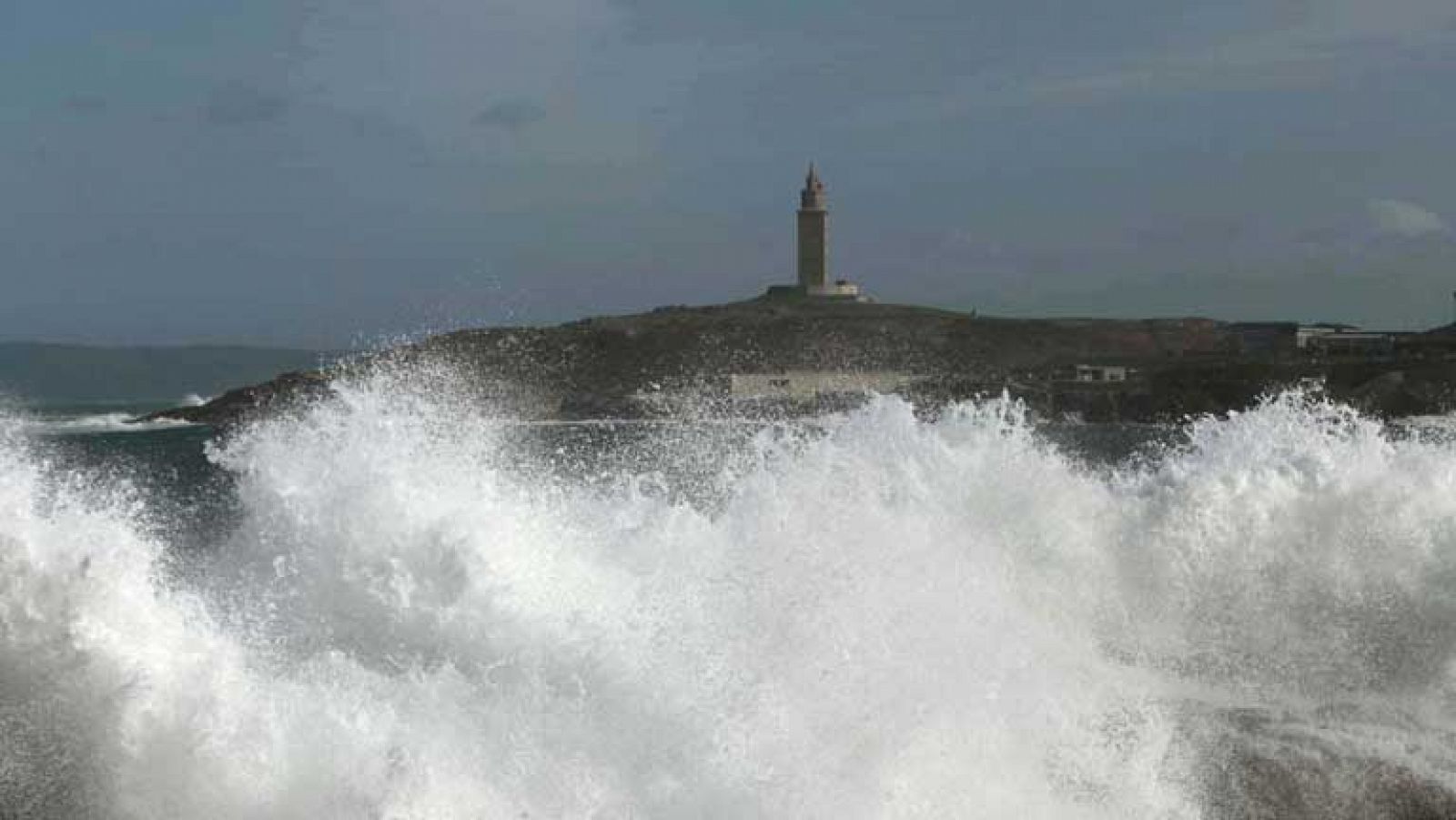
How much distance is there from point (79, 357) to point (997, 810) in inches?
5789

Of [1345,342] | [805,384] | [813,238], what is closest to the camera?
[805,384]

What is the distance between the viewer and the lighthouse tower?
12169cm

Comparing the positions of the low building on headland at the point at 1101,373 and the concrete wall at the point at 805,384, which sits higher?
the low building on headland at the point at 1101,373

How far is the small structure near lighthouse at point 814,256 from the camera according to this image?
400ft

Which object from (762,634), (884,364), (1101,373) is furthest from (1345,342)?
(762,634)

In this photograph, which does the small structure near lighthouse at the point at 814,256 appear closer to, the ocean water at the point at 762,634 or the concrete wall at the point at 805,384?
the concrete wall at the point at 805,384

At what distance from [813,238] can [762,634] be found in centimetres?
11395

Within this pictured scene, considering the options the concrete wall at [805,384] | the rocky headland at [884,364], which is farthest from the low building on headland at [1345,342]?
the concrete wall at [805,384]

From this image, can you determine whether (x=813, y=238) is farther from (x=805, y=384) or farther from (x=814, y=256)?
(x=805, y=384)

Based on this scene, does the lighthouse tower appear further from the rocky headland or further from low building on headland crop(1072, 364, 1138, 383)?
low building on headland crop(1072, 364, 1138, 383)

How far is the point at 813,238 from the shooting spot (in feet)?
407

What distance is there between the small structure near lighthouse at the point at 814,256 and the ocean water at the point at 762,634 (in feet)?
347

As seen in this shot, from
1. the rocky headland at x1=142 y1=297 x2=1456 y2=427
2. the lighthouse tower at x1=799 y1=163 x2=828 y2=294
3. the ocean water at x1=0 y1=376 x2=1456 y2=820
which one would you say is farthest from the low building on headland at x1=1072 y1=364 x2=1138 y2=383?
the ocean water at x1=0 y1=376 x2=1456 y2=820

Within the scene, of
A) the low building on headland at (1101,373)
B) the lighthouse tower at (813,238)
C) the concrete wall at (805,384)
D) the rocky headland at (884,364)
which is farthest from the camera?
the lighthouse tower at (813,238)
